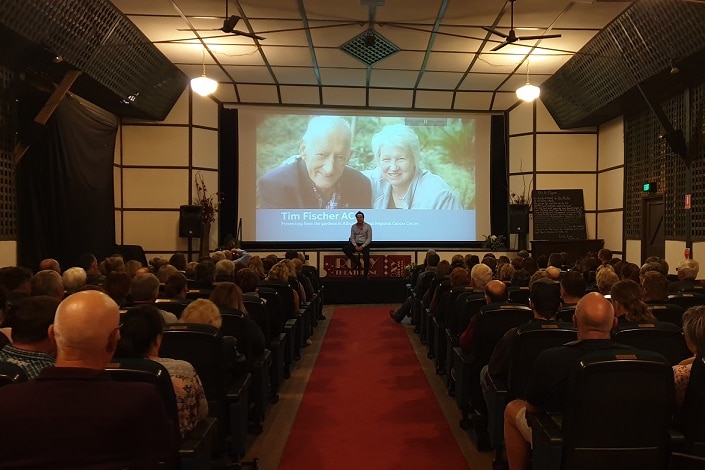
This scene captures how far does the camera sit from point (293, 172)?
37.2ft

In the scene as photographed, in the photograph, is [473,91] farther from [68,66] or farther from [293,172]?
[68,66]

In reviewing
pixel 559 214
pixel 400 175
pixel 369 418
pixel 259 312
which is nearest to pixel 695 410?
pixel 369 418

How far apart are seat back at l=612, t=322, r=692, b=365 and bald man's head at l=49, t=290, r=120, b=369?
2376mm

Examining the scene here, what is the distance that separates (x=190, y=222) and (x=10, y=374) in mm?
9075

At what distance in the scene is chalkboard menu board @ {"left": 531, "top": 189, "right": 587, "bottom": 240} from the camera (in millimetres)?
11078

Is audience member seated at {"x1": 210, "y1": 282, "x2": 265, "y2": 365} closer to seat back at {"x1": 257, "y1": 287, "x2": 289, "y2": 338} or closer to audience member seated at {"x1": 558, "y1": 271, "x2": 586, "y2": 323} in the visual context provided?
seat back at {"x1": 257, "y1": 287, "x2": 289, "y2": 338}

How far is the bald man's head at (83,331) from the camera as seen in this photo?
57.7 inches

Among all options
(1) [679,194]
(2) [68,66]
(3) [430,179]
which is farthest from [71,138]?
(1) [679,194]

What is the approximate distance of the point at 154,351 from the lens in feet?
7.20

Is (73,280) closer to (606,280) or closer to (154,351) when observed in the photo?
(154,351)

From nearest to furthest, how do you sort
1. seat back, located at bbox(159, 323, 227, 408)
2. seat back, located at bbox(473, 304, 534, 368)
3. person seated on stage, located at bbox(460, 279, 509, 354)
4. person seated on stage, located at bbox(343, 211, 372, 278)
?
1. seat back, located at bbox(159, 323, 227, 408)
2. seat back, located at bbox(473, 304, 534, 368)
3. person seated on stage, located at bbox(460, 279, 509, 354)
4. person seated on stage, located at bbox(343, 211, 372, 278)

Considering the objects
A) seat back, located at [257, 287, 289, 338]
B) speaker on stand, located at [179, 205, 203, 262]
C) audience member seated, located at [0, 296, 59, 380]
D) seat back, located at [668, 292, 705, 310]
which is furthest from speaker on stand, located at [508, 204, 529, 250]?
audience member seated, located at [0, 296, 59, 380]

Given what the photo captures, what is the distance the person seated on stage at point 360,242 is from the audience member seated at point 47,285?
270 inches

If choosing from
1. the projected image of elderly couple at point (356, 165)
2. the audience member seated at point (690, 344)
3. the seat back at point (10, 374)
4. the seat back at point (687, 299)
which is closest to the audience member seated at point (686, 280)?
the seat back at point (687, 299)
